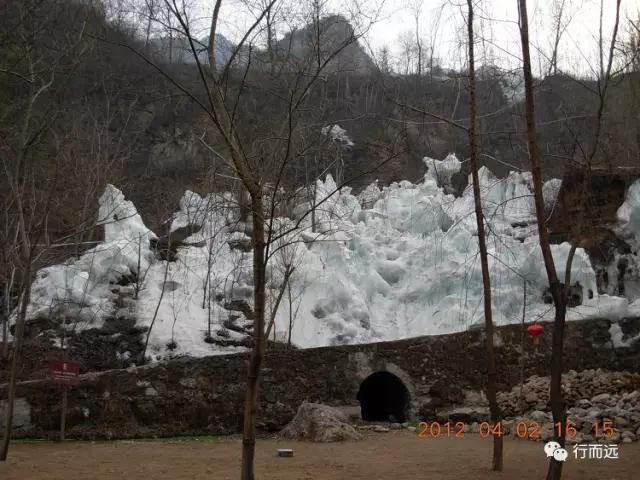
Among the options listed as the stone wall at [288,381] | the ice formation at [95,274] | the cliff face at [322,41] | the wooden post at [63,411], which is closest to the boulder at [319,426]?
the stone wall at [288,381]

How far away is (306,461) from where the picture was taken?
307 inches

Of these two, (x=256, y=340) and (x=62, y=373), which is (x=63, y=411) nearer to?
(x=62, y=373)

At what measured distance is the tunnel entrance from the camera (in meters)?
13.0

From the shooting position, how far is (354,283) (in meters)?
20.4

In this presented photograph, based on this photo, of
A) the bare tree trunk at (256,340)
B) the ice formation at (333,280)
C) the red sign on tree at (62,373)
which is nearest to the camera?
the bare tree trunk at (256,340)

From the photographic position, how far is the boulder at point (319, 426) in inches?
380

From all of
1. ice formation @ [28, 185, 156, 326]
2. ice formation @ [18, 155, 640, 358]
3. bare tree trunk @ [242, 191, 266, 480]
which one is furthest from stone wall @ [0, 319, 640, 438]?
bare tree trunk @ [242, 191, 266, 480]

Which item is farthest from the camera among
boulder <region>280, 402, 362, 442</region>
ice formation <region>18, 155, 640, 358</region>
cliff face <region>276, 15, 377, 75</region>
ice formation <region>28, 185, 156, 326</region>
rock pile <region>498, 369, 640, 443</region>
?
ice formation <region>18, 155, 640, 358</region>

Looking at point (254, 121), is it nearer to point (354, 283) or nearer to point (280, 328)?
point (280, 328)

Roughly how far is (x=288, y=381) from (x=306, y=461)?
3.52 meters

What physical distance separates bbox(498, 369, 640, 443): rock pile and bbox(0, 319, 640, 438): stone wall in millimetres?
783

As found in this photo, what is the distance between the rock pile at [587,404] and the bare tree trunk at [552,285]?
3999mm

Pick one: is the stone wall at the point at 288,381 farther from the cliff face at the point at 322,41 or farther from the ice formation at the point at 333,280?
the cliff face at the point at 322,41

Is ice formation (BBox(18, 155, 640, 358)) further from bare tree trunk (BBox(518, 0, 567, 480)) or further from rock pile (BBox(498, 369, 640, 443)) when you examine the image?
bare tree trunk (BBox(518, 0, 567, 480))
